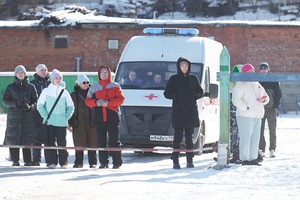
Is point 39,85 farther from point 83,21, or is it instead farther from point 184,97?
point 83,21

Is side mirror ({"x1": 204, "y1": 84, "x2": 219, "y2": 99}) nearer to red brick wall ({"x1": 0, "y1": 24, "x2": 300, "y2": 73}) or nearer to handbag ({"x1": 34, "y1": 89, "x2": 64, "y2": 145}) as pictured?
handbag ({"x1": 34, "y1": 89, "x2": 64, "y2": 145})

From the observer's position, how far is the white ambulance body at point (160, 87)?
17.6 metres

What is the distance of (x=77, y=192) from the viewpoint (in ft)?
35.6

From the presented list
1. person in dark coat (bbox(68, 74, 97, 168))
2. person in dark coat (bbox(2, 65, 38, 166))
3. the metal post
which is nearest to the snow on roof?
person in dark coat (bbox(68, 74, 97, 168))

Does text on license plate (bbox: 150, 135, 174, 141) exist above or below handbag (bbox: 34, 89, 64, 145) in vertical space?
below

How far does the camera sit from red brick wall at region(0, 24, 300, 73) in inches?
1839

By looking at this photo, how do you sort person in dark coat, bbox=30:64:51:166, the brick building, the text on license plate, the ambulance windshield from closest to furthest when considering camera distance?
person in dark coat, bbox=30:64:51:166 → the text on license plate → the ambulance windshield → the brick building

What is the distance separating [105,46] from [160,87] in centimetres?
2993

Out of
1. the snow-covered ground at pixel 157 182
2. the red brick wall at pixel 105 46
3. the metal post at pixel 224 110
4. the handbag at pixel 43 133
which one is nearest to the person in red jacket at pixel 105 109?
the snow-covered ground at pixel 157 182

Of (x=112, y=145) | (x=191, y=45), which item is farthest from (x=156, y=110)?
(x=112, y=145)

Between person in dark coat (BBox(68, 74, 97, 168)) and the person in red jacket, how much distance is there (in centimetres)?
45

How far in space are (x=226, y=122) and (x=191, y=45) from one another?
5.14 meters

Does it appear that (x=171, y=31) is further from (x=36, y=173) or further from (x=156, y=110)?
(x=36, y=173)

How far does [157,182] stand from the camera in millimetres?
12000
